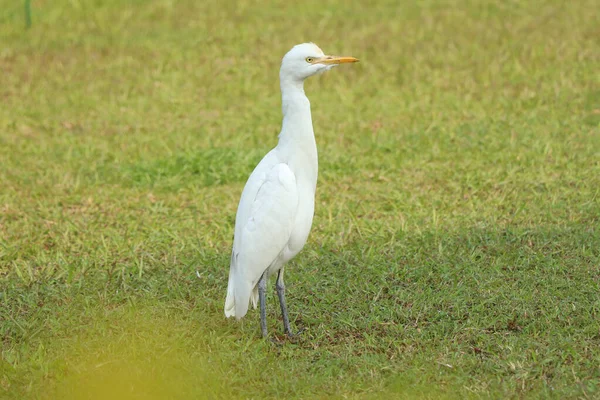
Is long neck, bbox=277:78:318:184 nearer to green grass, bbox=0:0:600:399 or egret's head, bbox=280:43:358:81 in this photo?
egret's head, bbox=280:43:358:81

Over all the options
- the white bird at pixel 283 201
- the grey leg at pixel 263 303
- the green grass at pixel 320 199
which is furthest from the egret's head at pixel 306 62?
the green grass at pixel 320 199

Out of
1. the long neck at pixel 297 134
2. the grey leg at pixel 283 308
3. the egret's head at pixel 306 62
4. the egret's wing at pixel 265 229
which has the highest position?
the egret's head at pixel 306 62

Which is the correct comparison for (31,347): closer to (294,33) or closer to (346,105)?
(346,105)

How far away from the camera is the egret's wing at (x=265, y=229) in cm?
413

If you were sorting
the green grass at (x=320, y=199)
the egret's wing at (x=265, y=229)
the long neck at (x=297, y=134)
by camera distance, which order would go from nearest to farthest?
the green grass at (x=320, y=199) → the egret's wing at (x=265, y=229) → the long neck at (x=297, y=134)

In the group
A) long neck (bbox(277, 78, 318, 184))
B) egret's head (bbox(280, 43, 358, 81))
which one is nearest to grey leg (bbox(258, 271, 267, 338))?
long neck (bbox(277, 78, 318, 184))

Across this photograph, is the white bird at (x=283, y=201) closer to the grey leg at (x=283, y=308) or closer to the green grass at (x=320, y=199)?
the grey leg at (x=283, y=308)

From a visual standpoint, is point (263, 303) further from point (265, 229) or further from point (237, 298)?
point (265, 229)

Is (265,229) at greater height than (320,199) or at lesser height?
greater

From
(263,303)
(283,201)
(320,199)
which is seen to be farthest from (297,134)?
(320,199)

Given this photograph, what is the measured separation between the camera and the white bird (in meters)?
4.14

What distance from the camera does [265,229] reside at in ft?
13.6

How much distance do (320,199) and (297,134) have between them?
2.07m

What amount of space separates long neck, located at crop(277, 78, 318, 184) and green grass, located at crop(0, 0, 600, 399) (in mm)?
818
